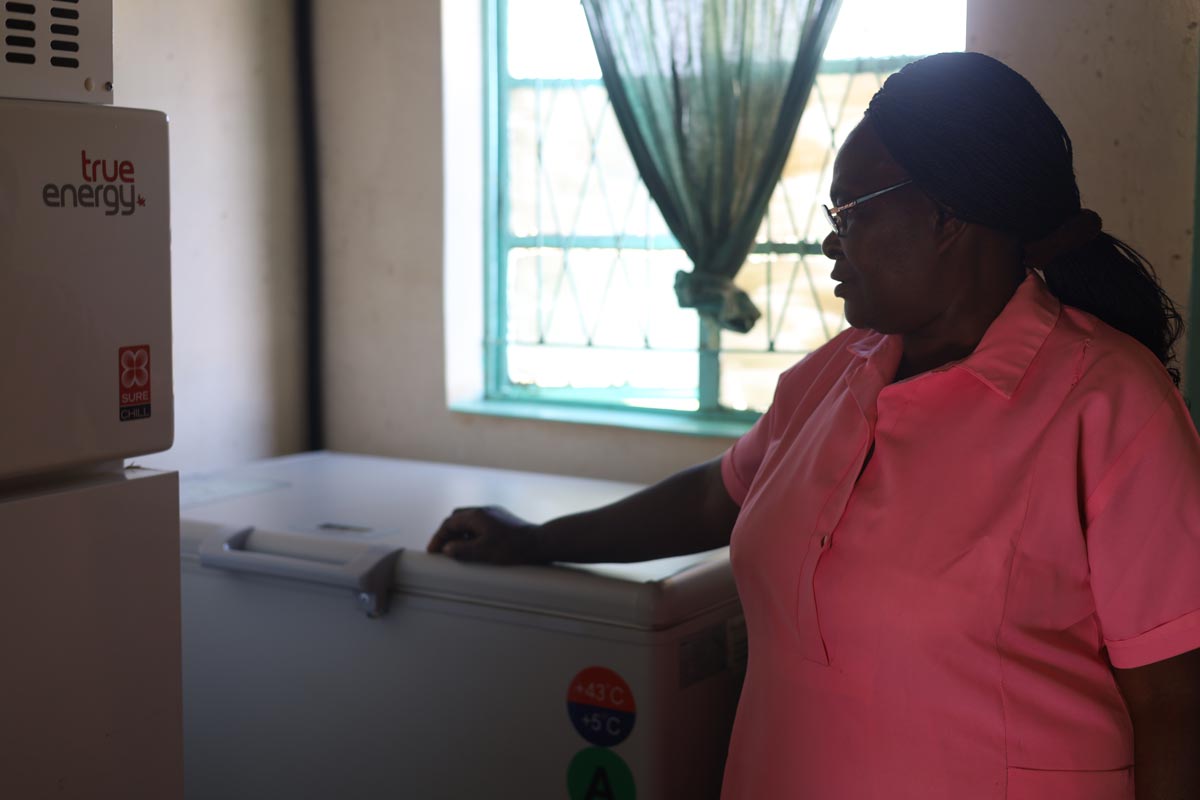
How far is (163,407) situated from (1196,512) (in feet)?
3.02

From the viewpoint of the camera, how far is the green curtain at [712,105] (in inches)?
90.1

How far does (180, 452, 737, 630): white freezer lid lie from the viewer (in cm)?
152

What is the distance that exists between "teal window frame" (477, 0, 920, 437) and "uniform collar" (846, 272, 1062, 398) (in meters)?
1.26

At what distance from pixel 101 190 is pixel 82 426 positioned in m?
0.21

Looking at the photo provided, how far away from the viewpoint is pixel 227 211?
2508 mm

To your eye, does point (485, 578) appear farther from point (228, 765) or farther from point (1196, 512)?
point (1196, 512)

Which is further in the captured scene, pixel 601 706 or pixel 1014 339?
pixel 601 706

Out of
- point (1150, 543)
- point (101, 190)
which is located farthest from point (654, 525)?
point (101, 190)

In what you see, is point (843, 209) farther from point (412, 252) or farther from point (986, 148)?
point (412, 252)

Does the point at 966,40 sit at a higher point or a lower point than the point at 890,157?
higher

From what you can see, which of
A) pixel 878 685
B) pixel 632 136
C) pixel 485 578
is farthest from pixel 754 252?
pixel 878 685

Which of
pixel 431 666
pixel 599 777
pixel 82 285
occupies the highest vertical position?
pixel 82 285

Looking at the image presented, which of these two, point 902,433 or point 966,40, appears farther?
point 966,40

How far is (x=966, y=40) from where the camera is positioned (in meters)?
1.90
